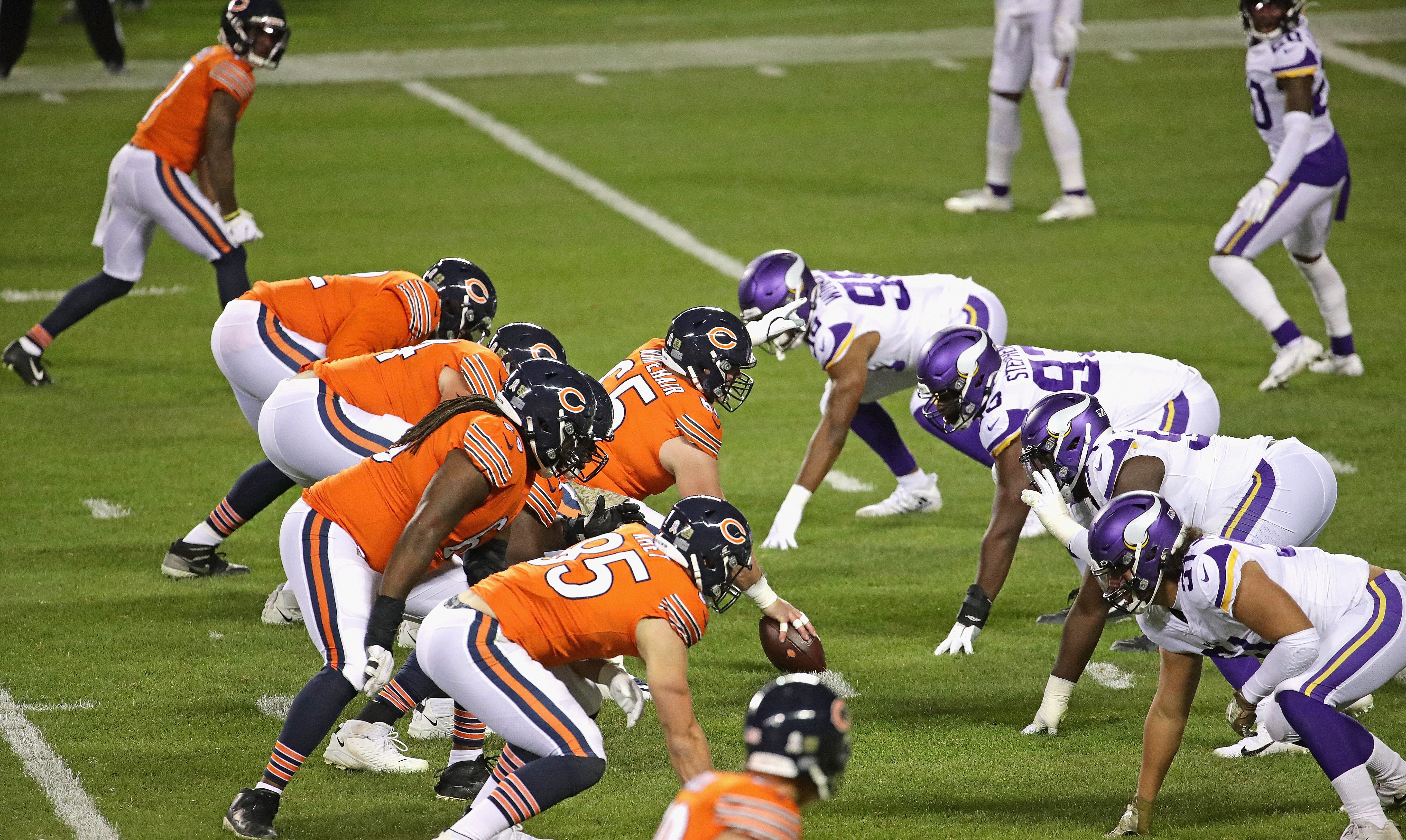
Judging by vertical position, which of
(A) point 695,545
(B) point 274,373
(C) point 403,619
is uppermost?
(A) point 695,545

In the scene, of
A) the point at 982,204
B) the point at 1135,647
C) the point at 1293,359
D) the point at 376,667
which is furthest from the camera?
the point at 982,204

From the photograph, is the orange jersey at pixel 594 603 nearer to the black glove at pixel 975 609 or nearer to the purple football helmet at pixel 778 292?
the black glove at pixel 975 609

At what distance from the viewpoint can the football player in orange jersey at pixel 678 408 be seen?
5582 mm

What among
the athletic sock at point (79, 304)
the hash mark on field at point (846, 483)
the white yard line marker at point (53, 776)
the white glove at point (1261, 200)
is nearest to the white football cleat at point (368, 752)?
the white yard line marker at point (53, 776)

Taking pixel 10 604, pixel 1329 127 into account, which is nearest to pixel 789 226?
pixel 1329 127

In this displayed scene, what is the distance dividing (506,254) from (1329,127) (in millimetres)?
5857

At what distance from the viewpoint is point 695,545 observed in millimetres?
4062

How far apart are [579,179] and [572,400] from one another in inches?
399

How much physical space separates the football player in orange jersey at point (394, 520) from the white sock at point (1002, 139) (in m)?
8.87

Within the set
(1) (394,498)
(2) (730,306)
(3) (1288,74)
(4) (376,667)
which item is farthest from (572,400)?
(2) (730,306)

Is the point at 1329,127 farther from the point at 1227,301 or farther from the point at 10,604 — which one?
the point at 10,604

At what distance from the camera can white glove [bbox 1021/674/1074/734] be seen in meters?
5.21

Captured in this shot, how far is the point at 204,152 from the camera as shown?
8.90 metres

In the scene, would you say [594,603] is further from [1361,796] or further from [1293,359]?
[1293,359]
